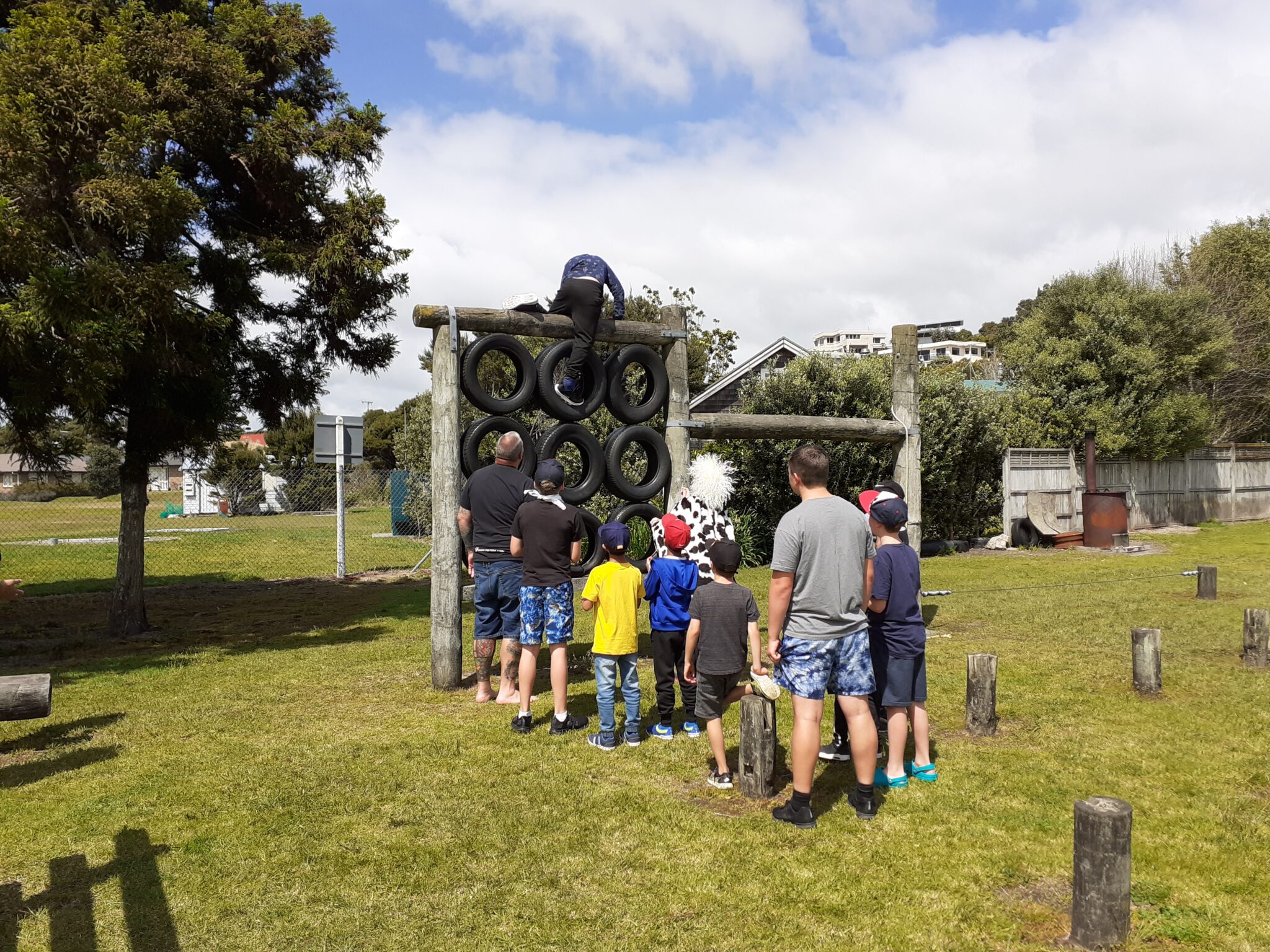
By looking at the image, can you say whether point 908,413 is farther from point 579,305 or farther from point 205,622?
point 205,622

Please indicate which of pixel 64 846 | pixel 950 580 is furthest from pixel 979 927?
pixel 950 580

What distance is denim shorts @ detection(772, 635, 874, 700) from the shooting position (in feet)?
14.8

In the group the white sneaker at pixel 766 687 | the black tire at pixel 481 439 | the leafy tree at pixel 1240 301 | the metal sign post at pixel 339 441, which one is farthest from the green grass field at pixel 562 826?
the leafy tree at pixel 1240 301

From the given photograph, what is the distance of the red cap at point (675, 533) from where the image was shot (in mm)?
5820

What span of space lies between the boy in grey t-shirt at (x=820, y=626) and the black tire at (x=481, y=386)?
3536 mm

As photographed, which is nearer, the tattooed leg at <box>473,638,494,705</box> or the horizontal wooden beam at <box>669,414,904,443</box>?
the tattooed leg at <box>473,638,494,705</box>

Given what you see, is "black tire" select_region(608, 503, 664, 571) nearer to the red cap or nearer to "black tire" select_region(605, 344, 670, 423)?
"black tire" select_region(605, 344, 670, 423)

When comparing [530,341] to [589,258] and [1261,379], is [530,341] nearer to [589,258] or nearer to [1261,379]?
[589,258]

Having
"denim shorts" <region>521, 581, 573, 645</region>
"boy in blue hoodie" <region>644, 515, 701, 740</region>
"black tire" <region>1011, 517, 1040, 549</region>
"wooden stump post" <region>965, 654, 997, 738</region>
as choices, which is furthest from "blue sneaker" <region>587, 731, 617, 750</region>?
"black tire" <region>1011, 517, 1040, 549</region>

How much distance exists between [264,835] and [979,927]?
129 inches

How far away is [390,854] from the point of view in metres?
4.26

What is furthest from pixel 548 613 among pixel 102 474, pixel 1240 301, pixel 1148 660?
pixel 102 474

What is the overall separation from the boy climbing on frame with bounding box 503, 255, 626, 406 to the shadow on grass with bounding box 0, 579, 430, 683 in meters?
4.06

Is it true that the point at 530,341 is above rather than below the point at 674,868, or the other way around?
above
